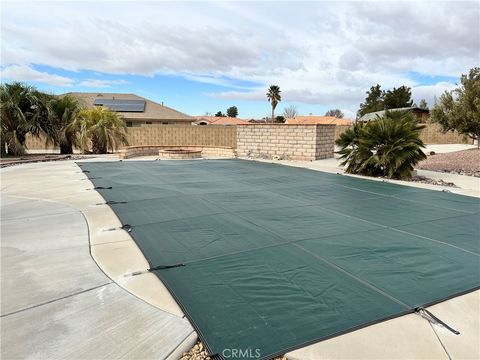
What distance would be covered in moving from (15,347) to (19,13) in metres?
10.1

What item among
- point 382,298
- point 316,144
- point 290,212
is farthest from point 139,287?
point 316,144

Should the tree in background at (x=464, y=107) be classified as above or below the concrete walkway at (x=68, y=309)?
above

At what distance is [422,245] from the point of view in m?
4.19

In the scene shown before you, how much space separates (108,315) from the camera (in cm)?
266

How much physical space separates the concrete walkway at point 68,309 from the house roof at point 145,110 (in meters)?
26.9

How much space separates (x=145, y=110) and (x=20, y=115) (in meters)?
18.4

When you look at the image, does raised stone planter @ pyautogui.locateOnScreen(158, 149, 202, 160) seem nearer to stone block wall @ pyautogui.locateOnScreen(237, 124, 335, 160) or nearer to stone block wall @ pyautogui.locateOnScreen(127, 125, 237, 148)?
stone block wall @ pyautogui.locateOnScreen(237, 124, 335, 160)

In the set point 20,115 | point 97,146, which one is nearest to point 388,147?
point 97,146

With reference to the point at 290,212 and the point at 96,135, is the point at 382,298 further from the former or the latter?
the point at 96,135

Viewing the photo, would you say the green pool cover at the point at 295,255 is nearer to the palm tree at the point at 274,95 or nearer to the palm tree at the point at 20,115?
the palm tree at the point at 20,115

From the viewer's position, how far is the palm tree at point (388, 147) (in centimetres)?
980

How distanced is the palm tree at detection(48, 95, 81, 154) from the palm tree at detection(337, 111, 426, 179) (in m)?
13.0

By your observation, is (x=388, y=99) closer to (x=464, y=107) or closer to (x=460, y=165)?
(x=464, y=107)

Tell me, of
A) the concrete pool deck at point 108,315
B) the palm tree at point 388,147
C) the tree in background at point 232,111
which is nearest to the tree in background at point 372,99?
the tree in background at point 232,111
